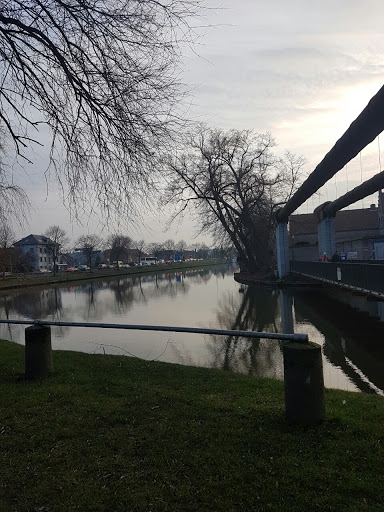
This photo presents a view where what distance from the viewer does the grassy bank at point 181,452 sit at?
2511 millimetres

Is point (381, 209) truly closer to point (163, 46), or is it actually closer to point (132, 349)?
point (132, 349)

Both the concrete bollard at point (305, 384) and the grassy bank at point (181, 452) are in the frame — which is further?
the concrete bollard at point (305, 384)

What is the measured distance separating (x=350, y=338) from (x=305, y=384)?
30.1 ft

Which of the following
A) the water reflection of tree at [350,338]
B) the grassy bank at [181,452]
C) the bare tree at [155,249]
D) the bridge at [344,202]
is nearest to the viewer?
the grassy bank at [181,452]

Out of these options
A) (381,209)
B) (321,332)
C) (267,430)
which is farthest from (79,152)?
(381,209)

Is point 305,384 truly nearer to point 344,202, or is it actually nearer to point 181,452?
point 181,452

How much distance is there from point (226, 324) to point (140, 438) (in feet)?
37.7

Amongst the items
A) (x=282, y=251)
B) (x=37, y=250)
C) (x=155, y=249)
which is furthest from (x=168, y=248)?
(x=282, y=251)

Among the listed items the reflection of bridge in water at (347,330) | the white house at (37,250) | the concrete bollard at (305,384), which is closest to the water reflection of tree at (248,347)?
the reflection of bridge in water at (347,330)

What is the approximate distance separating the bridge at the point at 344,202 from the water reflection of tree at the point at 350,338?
4.26 ft

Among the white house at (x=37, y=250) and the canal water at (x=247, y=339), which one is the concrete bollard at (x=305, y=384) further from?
the white house at (x=37, y=250)

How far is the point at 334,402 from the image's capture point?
4.48 metres

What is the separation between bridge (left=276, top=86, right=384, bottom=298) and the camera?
1043 cm

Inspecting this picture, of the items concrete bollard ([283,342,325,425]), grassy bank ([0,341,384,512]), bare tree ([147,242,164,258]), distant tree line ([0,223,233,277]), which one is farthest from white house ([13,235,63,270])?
concrete bollard ([283,342,325,425])
